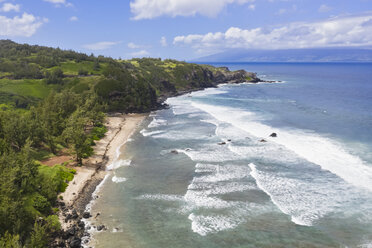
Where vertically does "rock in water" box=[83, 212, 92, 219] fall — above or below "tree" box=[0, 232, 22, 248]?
below

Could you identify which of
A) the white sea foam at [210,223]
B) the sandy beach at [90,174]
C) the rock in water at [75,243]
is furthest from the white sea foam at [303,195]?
the sandy beach at [90,174]

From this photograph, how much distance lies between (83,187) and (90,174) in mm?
5395

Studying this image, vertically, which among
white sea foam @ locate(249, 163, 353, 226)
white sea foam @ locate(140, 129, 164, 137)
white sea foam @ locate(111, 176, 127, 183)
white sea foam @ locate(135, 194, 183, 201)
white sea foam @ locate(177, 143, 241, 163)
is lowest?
white sea foam @ locate(249, 163, 353, 226)

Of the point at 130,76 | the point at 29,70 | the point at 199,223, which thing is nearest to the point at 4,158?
the point at 199,223

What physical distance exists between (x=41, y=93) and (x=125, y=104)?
34.1 meters

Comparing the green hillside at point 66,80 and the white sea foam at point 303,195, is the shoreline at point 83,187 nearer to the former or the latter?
the white sea foam at point 303,195

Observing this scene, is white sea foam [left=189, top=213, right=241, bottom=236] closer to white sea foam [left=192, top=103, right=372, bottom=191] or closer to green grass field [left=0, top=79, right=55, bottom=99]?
white sea foam [left=192, top=103, right=372, bottom=191]

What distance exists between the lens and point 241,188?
4319 centimetres

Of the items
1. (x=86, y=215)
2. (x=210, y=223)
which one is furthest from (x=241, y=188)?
(x=86, y=215)

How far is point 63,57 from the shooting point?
155125mm

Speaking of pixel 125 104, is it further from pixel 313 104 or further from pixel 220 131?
pixel 313 104

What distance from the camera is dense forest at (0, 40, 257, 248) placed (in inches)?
1176

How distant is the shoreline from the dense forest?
55.9 inches

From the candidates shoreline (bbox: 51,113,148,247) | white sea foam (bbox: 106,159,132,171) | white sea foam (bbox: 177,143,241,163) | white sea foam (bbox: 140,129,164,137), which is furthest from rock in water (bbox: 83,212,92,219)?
white sea foam (bbox: 140,129,164,137)
